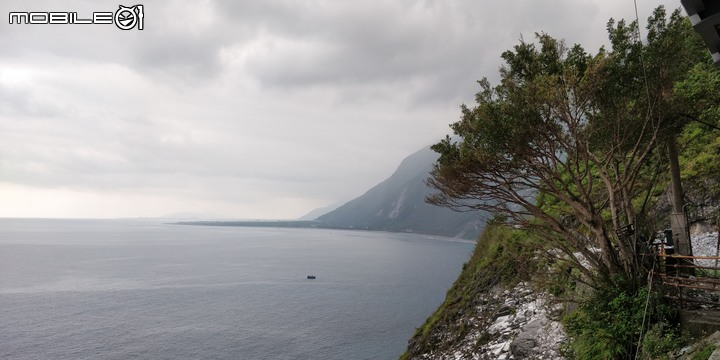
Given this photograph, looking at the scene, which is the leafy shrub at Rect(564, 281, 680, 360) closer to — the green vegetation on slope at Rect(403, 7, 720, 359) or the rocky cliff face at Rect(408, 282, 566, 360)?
the green vegetation on slope at Rect(403, 7, 720, 359)

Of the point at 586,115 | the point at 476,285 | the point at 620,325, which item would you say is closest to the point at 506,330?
the point at 620,325

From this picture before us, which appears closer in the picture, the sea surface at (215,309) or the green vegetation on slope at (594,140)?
the green vegetation on slope at (594,140)

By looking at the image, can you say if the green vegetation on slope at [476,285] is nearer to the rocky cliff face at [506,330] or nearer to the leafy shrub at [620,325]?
the rocky cliff face at [506,330]

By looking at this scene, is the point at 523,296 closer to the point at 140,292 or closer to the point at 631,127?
the point at 631,127

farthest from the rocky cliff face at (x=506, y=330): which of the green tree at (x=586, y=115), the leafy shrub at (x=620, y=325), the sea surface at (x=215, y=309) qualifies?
the sea surface at (x=215, y=309)

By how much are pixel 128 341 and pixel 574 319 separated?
2648 inches

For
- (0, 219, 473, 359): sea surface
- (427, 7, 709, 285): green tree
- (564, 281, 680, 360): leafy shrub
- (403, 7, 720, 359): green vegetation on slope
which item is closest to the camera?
(564, 281, 680, 360): leafy shrub

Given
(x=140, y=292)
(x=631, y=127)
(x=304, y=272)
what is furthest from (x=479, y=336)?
(x=304, y=272)

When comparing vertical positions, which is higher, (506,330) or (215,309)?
(506,330)

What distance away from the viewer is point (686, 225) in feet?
45.3

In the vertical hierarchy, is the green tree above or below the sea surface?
above

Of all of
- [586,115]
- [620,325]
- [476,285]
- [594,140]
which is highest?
[586,115]

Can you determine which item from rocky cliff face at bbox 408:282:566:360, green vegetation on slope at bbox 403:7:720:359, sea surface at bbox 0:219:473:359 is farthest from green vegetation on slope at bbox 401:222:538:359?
sea surface at bbox 0:219:473:359

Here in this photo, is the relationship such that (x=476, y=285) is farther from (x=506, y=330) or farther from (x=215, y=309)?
(x=215, y=309)
